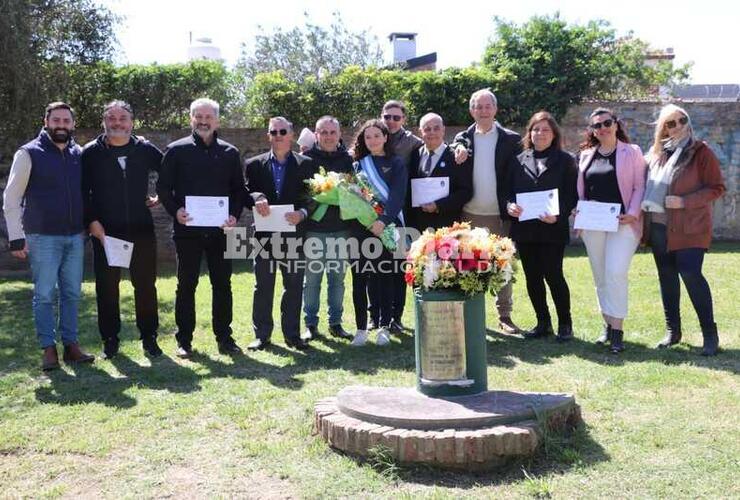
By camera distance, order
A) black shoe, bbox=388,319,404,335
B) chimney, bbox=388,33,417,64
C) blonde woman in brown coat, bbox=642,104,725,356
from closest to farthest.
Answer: blonde woman in brown coat, bbox=642,104,725,356, black shoe, bbox=388,319,404,335, chimney, bbox=388,33,417,64

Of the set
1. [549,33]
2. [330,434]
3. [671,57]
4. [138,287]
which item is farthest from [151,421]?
[671,57]

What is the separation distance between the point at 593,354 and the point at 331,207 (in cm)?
271

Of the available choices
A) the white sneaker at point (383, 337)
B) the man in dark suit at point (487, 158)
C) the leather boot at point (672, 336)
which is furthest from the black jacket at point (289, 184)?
the leather boot at point (672, 336)

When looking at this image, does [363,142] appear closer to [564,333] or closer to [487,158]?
[487,158]

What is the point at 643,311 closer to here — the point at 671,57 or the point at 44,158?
the point at 44,158

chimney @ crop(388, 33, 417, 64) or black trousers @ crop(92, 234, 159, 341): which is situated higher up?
chimney @ crop(388, 33, 417, 64)

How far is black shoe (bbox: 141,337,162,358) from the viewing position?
7.02 metres

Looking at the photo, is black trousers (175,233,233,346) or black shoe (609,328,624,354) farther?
black trousers (175,233,233,346)

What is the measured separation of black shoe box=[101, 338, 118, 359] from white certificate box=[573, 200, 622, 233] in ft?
14.4

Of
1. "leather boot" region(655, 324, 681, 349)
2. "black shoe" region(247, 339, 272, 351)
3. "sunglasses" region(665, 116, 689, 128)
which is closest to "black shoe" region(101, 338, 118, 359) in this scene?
"black shoe" region(247, 339, 272, 351)

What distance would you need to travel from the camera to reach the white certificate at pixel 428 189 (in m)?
7.34

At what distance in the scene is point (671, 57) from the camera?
36438 millimetres

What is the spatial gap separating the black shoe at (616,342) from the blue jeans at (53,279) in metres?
4.79

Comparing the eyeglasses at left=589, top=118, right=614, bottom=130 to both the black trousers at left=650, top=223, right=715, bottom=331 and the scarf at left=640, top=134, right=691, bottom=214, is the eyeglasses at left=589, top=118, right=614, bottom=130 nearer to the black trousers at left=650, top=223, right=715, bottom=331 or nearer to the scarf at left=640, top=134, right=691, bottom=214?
the scarf at left=640, top=134, right=691, bottom=214
